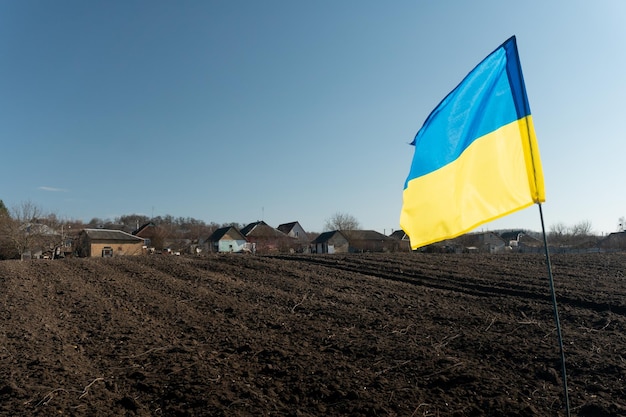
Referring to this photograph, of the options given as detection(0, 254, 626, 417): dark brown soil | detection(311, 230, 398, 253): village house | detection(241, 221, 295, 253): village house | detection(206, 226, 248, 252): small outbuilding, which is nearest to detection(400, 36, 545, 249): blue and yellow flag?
detection(0, 254, 626, 417): dark brown soil

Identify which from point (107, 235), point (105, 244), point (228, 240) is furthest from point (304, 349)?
point (228, 240)

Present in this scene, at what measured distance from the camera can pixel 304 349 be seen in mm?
6344

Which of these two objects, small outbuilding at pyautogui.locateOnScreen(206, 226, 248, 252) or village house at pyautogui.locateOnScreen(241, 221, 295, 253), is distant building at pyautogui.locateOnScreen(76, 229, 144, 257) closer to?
small outbuilding at pyautogui.locateOnScreen(206, 226, 248, 252)

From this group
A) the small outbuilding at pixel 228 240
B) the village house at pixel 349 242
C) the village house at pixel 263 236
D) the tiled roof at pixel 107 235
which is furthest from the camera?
the village house at pixel 349 242

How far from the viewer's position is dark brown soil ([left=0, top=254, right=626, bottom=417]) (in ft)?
15.2

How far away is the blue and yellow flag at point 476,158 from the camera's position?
383 centimetres

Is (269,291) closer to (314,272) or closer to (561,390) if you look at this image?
(314,272)

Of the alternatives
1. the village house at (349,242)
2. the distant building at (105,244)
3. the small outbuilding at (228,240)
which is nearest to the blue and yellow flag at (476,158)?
the distant building at (105,244)

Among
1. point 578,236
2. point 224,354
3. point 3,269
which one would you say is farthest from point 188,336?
point 578,236

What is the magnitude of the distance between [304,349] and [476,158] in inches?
144

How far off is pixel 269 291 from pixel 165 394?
20.8 ft

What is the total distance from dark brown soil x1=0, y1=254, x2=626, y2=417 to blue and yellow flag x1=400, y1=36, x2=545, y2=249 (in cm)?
193

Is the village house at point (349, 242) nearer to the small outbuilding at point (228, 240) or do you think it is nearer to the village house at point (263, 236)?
the village house at point (263, 236)

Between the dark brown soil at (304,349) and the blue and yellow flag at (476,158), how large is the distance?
193 cm
